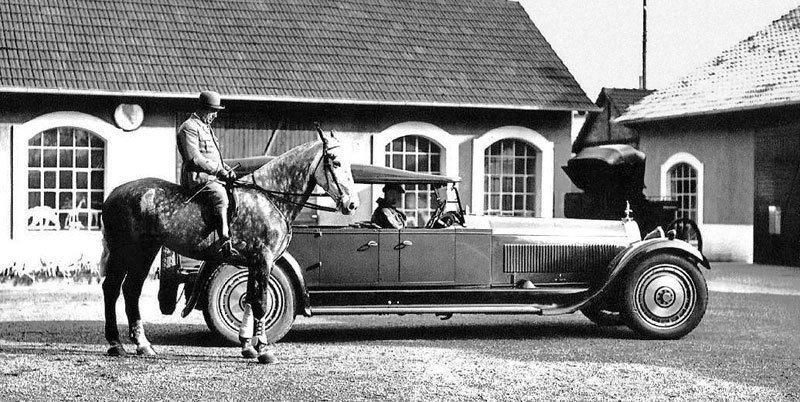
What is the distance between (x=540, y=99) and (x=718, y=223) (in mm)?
5756

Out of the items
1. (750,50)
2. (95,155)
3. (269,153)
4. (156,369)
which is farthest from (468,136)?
(156,369)

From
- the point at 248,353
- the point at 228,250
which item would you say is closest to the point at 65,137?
the point at 228,250

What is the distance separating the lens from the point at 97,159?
18.3 metres

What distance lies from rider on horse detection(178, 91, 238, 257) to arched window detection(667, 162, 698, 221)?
16997 millimetres

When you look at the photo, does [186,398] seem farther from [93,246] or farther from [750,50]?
[750,50]

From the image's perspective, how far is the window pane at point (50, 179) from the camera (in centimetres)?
1805

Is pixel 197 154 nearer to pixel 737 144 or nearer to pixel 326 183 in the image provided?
pixel 326 183

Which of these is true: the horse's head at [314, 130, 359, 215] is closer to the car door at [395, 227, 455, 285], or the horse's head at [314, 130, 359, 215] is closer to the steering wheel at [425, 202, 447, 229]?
the car door at [395, 227, 455, 285]

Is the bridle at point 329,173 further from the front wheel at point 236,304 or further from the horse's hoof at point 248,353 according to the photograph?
the horse's hoof at point 248,353

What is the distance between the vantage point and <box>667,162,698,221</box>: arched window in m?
24.6

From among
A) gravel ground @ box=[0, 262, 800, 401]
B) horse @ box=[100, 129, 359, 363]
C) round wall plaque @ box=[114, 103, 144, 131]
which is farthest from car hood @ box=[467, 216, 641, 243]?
round wall plaque @ box=[114, 103, 144, 131]

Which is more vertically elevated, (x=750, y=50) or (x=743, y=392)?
(x=750, y=50)

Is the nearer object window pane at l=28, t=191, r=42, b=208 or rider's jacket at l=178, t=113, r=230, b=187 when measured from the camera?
rider's jacket at l=178, t=113, r=230, b=187

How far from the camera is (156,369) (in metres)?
8.28
